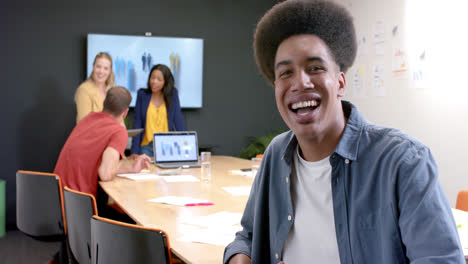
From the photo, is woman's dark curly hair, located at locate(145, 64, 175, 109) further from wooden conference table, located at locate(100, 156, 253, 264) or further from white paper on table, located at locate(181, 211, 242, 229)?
white paper on table, located at locate(181, 211, 242, 229)

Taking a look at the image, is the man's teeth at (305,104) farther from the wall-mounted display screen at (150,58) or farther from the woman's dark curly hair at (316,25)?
the wall-mounted display screen at (150,58)

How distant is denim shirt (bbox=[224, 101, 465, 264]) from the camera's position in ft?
3.37

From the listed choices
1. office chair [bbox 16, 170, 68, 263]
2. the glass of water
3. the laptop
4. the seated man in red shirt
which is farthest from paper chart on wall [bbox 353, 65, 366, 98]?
office chair [bbox 16, 170, 68, 263]

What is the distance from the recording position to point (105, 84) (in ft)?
16.6

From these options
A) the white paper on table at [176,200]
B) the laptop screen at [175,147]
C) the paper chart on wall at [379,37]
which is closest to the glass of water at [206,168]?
the white paper on table at [176,200]

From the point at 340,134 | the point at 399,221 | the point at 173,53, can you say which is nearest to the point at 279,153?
the point at 340,134

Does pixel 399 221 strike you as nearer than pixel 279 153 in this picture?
Yes

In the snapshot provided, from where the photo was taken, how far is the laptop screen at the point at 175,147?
4.21m

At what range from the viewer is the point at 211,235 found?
6.15ft

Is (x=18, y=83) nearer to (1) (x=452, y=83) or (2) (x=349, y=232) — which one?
(1) (x=452, y=83)

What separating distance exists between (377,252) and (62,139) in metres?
5.17

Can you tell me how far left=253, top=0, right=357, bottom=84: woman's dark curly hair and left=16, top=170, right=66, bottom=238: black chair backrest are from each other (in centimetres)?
196

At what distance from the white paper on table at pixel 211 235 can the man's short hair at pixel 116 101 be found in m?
1.66

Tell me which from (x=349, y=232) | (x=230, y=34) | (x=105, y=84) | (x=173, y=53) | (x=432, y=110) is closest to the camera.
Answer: (x=349, y=232)
